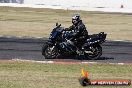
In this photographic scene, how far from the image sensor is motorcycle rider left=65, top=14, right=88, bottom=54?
18594 mm

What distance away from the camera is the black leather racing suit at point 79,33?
1864 centimetres

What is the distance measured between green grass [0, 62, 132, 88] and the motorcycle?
7.04ft

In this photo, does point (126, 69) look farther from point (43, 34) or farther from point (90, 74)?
point (43, 34)

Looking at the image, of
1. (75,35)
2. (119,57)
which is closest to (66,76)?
(75,35)

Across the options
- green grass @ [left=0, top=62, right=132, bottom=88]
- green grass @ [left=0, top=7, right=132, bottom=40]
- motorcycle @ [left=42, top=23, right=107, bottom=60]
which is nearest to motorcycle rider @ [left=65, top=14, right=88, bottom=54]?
motorcycle @ [left=42, top=23, right=107, bottom=60]

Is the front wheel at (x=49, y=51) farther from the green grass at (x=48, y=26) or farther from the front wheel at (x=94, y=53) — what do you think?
the green grass at (x=48, y=26)

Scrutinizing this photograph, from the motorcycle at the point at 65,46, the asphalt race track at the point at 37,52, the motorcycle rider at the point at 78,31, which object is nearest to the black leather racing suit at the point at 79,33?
the motorcycle rider at the point at 78,31

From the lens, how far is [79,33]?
1870cm

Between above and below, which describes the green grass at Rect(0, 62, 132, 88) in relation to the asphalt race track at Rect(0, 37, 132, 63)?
above

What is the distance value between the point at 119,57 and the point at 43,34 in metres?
13.1

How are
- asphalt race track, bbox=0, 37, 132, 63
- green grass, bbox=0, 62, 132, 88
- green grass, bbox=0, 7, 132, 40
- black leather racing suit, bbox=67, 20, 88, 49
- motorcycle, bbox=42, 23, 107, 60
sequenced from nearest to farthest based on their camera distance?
green grass, bbox=0, 62, 132, 88, motorcycle, bbox=42, 23, 107, 60, black leather racing suit, bbox=67, 20, 88, 49, asphalt race track, bbox=0, 37, 132, 63, green grass, bbox=0, 7, 132, 40

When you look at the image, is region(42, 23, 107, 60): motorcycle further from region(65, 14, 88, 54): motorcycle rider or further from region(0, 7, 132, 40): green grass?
region(0, 7, 132, 40): green grass

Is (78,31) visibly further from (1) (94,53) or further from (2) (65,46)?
(1) (94,53)

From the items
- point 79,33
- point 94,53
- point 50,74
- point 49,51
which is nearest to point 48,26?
point 94,53
